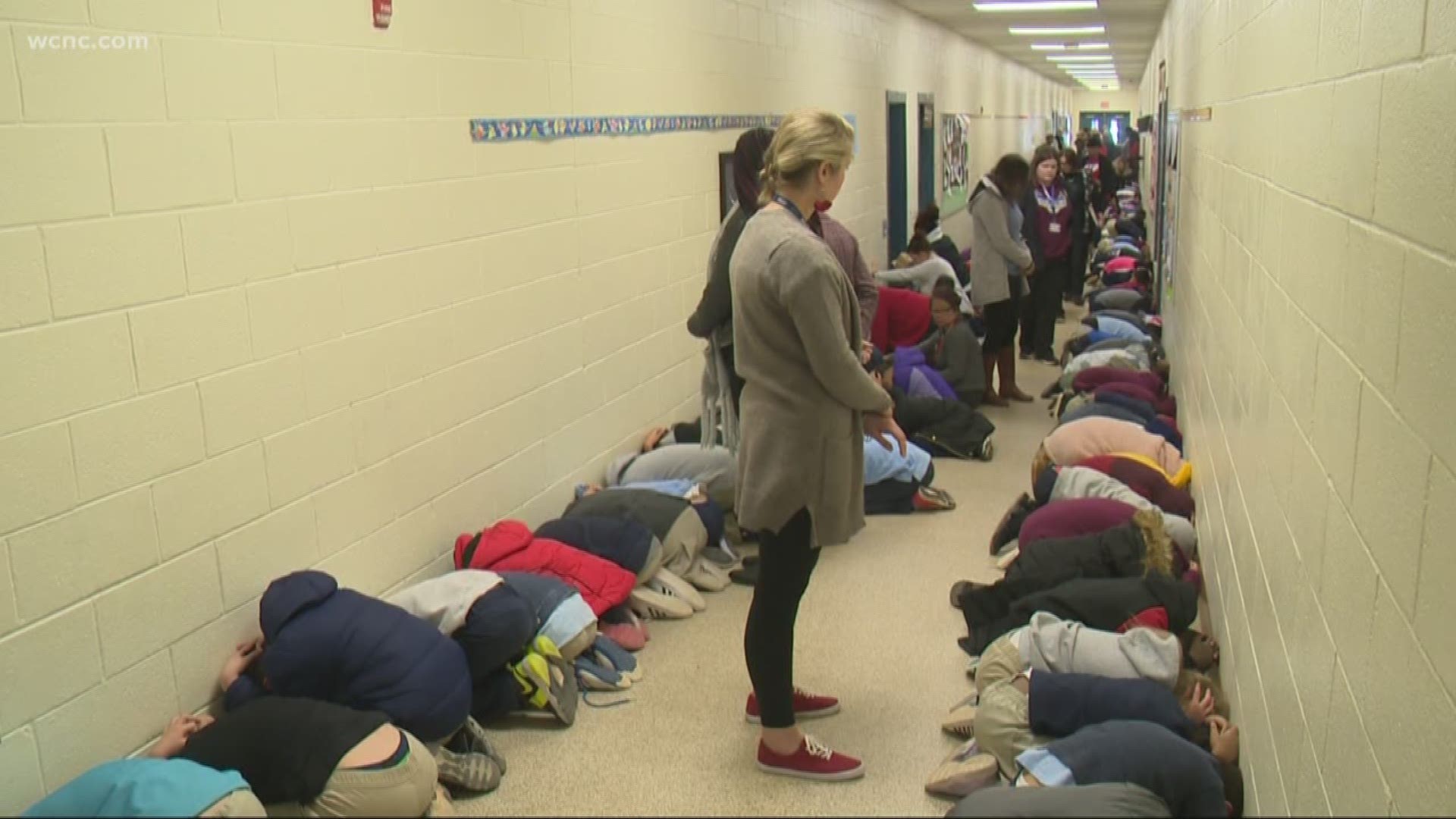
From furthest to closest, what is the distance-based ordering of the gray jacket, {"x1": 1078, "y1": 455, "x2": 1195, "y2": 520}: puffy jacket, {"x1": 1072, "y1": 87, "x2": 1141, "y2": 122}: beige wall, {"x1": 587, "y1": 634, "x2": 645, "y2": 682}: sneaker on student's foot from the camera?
{"x1": 1072, "y1": 87, "x2": 1141, "y2": 122}: beige wall
the gray jacket
{"x1": 1078, "y1": 455, "x2": 1195, "y2": 520}: puffy jacket
{"x1": 587, "y1": 634, "x2": 645, "y2": 682}: sneaker on student's foot

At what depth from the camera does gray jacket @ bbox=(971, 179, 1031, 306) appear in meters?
7.82

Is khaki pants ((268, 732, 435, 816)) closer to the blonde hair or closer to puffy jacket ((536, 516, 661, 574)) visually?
the blonde hair

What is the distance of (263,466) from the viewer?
3330 millimetres

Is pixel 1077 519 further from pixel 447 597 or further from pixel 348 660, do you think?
pixel 348 660

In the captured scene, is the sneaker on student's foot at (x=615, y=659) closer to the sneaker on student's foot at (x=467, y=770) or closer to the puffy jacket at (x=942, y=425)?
the sneaker on student's foot at (x=467, y=770)

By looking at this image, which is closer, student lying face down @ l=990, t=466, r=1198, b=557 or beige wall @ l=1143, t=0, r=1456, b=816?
beige wall @ l=1143, t=0, r=1456, b=816

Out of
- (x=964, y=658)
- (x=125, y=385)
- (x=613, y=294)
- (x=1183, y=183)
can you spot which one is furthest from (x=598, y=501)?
(x=1183, y=183)

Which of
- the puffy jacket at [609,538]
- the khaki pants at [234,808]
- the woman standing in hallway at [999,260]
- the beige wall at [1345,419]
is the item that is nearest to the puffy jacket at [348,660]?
the puffy jacket at [609,538]

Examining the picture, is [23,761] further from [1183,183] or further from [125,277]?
[1183,183]

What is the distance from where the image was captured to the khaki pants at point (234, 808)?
1082 millimetres

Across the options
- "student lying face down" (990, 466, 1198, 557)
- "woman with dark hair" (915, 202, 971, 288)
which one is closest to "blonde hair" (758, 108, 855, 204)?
"student lying face down" (990, 466, 1198, 557)

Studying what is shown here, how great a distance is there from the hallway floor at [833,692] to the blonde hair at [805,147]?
1.41 meters

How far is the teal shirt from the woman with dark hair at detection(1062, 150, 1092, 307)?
9.40 meters

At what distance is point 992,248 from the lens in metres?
7.95
